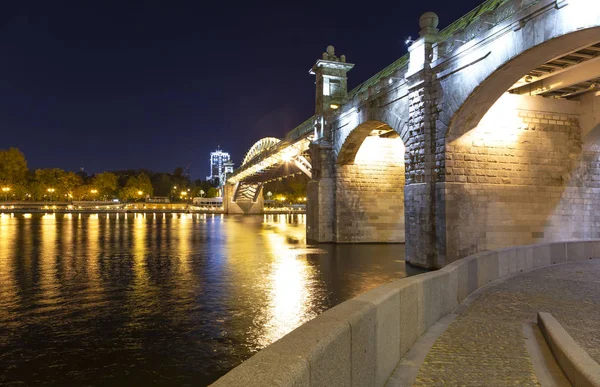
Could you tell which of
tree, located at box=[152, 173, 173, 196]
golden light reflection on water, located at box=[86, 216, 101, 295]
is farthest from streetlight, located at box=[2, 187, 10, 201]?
golden light reflection on water, located at box=[86, 216, 101, 295]

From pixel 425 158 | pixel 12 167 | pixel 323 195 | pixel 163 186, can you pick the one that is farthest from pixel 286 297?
pixel 163 186

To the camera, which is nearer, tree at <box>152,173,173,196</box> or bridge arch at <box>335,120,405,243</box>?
bridge arch at <box>335,120,405,243</box>

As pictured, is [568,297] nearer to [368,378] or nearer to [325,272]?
[368,378]

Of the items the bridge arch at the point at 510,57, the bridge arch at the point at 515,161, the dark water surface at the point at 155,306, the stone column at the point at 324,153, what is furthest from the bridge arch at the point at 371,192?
the bridge arch at the point at 510,57

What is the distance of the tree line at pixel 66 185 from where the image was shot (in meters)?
87.9

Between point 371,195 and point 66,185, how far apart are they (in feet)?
312

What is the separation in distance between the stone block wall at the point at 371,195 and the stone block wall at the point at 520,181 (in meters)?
10.5

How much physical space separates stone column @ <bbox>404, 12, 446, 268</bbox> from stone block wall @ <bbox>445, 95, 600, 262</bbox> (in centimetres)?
44

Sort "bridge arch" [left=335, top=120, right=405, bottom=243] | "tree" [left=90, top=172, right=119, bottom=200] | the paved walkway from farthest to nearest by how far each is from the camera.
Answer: "tree" [left=90, top=172, right=119, bottom=200] → "bridge arch" [left=335, top=120, right=405, bottom=243] → the paved walkway

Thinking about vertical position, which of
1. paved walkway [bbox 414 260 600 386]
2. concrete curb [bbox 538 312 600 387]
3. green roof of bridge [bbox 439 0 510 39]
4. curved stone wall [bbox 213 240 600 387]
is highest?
green roof of bridge [bbox 439 0 510 39]

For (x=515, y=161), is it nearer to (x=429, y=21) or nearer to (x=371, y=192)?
(x=429, y=21)

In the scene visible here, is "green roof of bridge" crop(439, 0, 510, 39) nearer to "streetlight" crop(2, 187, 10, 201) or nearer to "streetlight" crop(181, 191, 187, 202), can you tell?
"streetlight" crop(2, 187, 10, 201)

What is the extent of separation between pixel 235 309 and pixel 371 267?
8100 mm

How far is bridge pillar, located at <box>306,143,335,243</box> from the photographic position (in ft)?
89.0
